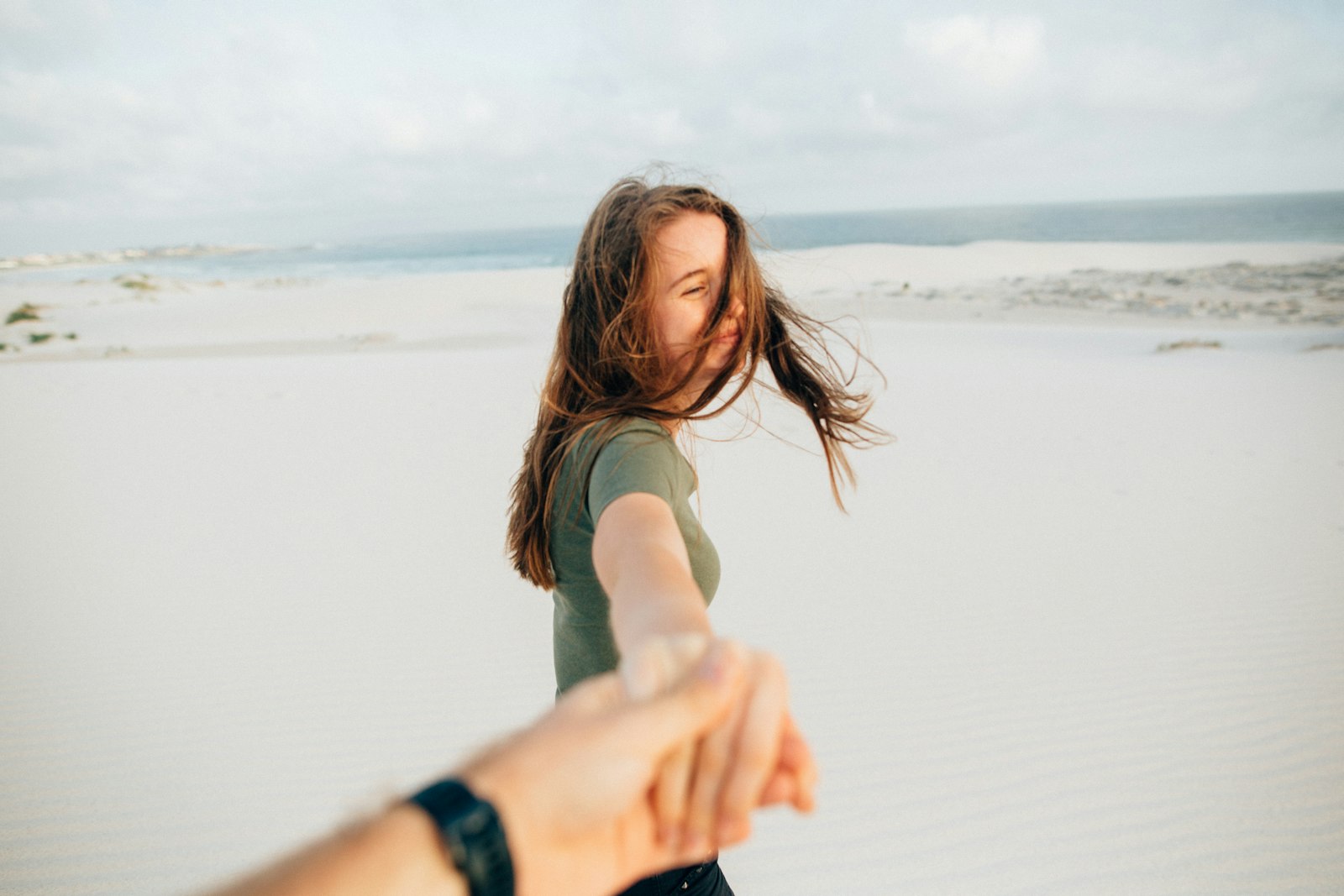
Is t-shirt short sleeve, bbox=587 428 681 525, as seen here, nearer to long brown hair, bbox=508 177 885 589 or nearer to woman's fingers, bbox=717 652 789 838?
long brown hair, bbox=508 177 885 589

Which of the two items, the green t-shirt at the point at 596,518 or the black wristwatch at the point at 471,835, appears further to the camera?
the green t-shirt at the point at 596,518

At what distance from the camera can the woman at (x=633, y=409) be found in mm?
1192

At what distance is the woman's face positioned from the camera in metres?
1.55

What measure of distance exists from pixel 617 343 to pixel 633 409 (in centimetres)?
18

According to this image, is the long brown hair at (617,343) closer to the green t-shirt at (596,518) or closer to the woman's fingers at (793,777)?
the green t-shirt at (596,518)

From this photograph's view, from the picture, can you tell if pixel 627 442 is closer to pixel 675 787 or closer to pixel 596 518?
pixel 596 518

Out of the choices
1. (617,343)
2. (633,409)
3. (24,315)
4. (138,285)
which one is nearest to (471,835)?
(633,409)

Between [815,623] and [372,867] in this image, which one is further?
[815,623]

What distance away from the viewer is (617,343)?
152cm

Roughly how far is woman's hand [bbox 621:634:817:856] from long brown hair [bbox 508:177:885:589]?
0.78m

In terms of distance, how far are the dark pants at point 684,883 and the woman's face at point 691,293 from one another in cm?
95

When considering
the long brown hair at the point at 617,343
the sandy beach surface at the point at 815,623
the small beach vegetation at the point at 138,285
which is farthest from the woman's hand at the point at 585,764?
the small beach vegetation at the point at 138,285

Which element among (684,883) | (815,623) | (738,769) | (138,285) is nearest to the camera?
(738,769)

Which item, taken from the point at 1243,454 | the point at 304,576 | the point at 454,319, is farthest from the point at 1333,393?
the point at 454,319
